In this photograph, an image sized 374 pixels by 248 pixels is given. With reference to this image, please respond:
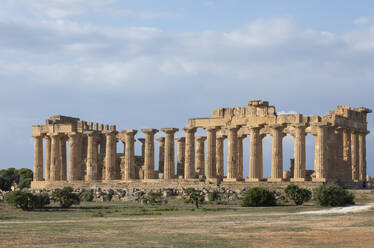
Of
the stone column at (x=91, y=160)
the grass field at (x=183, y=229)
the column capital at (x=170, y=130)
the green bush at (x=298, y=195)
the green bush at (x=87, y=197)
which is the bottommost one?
the grass field at (x=183, y=229)

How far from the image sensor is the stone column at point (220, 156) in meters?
81.0

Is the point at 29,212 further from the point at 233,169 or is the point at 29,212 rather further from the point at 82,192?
the point at 233,169

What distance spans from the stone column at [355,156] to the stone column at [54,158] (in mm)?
35970

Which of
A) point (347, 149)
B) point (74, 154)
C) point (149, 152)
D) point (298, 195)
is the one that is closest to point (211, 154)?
point (149, 152)

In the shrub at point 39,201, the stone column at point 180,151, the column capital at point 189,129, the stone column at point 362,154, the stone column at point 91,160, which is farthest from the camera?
the stone column at point 180,151

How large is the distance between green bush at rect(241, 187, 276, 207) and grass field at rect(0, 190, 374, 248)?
5.92 meters

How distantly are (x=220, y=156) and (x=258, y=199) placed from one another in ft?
89.6

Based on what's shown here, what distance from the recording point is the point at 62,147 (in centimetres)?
9062

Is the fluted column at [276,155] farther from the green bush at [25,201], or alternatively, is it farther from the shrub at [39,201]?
the green bush at [25,201]

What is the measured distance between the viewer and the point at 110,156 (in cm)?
8381

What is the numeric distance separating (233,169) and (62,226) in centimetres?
3864

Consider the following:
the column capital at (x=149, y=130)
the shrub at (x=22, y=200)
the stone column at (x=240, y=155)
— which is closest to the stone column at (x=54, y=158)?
the column capital at (x=149, y=130)

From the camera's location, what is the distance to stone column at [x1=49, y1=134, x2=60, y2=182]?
86.3 m

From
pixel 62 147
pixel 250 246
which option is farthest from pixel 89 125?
pixel 250 246
